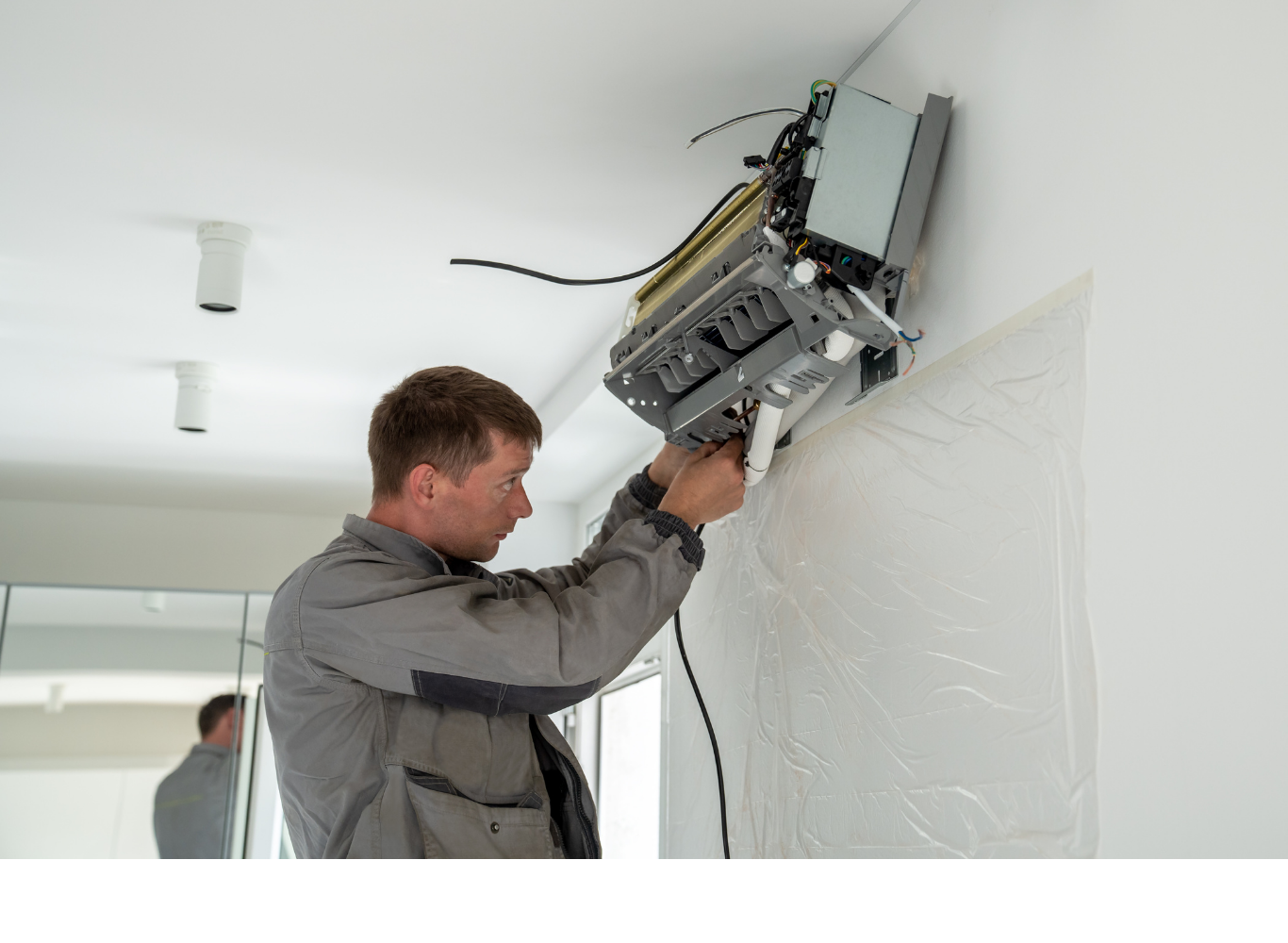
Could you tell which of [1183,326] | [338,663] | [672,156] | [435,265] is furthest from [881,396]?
[435,265]

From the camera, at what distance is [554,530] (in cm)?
378

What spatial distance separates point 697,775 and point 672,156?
3.88ft

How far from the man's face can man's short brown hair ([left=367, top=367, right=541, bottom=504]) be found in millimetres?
13

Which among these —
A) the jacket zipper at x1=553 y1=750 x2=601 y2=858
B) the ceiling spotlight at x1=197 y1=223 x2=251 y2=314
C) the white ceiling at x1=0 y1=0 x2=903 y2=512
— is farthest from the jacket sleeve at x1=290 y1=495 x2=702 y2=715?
the ceiling spotlight at x1=197 y1=223 x2=251 y2=314

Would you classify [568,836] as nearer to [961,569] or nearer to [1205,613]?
[961,569]

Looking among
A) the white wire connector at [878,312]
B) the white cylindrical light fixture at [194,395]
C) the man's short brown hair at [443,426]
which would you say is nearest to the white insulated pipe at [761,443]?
the white wire connector at [878,312]

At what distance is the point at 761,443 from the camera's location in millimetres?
1516

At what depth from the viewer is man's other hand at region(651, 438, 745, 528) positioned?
1470mm

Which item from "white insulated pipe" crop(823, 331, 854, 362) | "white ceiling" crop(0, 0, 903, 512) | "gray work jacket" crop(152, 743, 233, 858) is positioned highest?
"white ceiling" crop(0, 0, 903, 512)

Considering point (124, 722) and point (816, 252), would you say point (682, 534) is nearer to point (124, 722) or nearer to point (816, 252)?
point (816, 252)

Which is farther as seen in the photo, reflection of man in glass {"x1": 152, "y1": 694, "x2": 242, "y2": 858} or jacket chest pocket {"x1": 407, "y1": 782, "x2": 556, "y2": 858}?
reflection of man in glass {"x1": 152, "y1": 694, "x2": 242, "y2": 858}

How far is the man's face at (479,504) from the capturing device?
143 centimetres

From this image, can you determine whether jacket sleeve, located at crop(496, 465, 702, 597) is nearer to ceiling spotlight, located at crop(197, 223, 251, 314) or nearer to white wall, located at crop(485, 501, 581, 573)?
ceiling spotlight, located at crop(197, 223, 251, 314)

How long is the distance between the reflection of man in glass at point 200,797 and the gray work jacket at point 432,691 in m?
2.81
